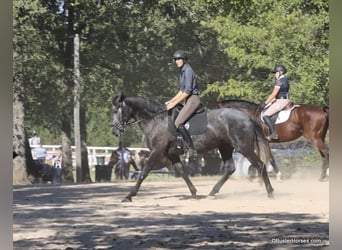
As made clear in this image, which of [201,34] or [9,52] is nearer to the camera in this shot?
[9,52]

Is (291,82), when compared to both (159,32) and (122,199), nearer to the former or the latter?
(159,32)

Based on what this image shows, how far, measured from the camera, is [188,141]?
6.01 m

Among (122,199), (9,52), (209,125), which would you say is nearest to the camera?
(9,52)

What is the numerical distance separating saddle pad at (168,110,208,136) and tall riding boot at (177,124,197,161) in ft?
0.12

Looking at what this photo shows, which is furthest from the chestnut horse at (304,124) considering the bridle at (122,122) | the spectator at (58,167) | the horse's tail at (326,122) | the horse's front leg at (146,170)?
the spectator at (58,167)

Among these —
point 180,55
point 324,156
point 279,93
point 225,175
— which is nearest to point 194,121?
point 225,175

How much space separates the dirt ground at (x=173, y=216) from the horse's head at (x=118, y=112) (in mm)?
491

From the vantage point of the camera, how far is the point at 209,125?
20.2 feet

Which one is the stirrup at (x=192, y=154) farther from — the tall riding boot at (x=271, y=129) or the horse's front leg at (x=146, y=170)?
the tall riding boot at (x=271, y=129)

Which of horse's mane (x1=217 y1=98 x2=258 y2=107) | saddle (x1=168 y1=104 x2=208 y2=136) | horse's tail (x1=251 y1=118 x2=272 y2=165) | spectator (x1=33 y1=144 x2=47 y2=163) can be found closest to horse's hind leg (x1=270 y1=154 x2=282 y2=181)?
horse's tail (x1=251 y1=118 x2=272 y2=165)

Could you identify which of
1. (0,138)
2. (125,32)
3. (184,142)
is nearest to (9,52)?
(0,138)

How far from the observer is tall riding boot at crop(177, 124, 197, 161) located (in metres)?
5.96

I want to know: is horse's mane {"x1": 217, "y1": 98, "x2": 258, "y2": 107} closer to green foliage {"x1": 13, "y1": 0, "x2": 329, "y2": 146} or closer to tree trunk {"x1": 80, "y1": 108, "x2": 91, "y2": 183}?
green foliage {"x1": 13, "y1": 0, "x2": 329, "y2": 146}

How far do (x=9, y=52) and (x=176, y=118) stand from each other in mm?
2101
